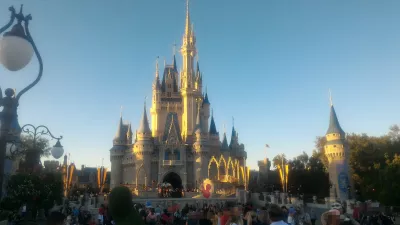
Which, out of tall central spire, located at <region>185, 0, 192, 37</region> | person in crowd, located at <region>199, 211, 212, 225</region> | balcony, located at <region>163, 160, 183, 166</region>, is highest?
tall central spire, located at <region>185, 0, 192, 37</region>

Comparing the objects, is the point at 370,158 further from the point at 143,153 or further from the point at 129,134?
the point at 129,134

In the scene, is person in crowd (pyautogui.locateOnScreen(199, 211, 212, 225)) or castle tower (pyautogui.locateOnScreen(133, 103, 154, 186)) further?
castle tower (pyautogui.locateOnScreen(133, 103, 154, 186))

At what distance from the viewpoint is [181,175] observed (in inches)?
2234

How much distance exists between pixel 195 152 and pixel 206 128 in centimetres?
774

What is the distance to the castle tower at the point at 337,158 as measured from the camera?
4275cm

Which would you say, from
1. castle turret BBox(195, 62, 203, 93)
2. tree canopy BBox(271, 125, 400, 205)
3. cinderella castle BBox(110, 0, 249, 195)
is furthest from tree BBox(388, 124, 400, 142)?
castle turret BBox(195, 62, 203, 93)

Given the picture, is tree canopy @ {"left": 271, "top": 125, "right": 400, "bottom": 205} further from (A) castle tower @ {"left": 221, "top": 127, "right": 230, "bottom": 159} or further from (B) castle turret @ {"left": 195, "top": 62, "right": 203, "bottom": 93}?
(B) castle turret @ {"left": 195, "top": 62, "right": 203, "bottom": 93}

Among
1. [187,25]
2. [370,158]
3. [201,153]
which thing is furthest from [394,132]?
[187,25]

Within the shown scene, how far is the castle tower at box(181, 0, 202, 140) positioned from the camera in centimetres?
6178

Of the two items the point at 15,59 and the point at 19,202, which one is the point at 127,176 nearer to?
the point at 19,202

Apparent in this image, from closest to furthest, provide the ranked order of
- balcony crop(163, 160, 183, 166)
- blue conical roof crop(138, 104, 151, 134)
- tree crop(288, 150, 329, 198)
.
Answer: tree crop(288, 150, 329, 198), balcony crop(163, 160, 183, 166), blue conical roof crop(138, 104, 151, 134)

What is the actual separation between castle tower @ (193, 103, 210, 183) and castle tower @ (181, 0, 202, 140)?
3.04 m

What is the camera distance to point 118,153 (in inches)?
2402

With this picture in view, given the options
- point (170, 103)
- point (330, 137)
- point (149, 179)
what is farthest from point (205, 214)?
point (170, 103)
